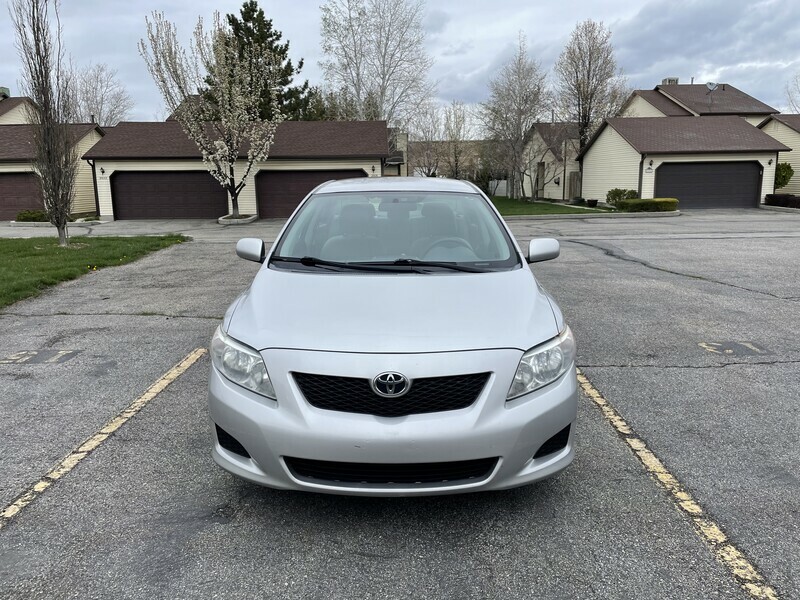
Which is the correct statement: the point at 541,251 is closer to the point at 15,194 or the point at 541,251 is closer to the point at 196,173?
the point at 196,173

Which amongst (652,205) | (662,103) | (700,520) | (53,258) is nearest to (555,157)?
(662,103)

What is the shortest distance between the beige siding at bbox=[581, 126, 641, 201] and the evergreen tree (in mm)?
18043

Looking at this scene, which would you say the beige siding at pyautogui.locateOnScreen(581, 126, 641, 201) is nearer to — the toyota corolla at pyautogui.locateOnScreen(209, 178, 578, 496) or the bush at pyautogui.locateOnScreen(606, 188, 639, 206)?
the bush at pyautogui.locateOnScreen(606, 188, 639, 206)

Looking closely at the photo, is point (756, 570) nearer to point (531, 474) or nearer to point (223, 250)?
point (531, 474)

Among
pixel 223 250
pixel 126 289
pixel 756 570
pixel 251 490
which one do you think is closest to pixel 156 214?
pixel 223 250

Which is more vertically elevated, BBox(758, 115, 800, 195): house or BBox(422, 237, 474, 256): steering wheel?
BBox(758, 115, 800, 195): house

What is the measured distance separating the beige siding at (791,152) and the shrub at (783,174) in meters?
1.30

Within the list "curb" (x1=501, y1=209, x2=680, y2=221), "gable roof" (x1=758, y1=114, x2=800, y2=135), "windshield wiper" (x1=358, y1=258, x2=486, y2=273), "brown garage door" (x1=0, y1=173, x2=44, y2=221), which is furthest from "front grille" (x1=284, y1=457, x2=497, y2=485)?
"gable roof" (x1=758, y1=114, x2=800, y2=135)

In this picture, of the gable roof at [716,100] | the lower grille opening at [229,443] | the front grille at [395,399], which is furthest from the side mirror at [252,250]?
the gable roof at [716,100]

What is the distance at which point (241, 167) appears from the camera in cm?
2680

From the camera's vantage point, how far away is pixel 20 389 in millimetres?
4707

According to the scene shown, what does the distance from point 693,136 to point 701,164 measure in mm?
1779

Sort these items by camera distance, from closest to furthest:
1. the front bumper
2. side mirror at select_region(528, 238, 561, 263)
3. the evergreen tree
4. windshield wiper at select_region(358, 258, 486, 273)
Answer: the front bumper
windshield wiper at select_region(358, 258, 486, 273)
side mirror at select_region(528, 238, 561, 263)
the evergreen tree

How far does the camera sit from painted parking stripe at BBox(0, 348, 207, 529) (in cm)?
301
